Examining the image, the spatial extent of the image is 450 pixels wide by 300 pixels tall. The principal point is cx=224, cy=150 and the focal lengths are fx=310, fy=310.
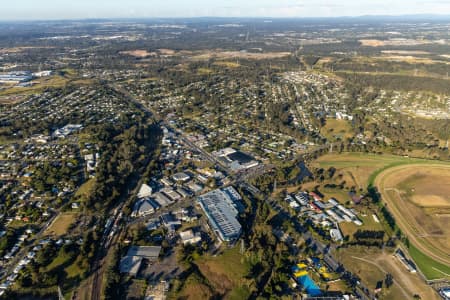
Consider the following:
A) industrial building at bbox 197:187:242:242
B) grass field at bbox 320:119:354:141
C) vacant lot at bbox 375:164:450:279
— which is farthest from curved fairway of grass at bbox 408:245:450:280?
grass field at bbox 320:119:354:141


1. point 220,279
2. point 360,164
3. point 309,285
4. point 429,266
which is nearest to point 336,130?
point 360,164

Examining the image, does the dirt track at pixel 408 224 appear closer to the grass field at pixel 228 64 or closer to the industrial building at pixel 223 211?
the industrial building at pixel 223 211

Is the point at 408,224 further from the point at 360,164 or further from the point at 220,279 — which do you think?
the point at 220,279

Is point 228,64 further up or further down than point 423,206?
further up

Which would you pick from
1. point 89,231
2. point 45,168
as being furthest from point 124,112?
point 89,231

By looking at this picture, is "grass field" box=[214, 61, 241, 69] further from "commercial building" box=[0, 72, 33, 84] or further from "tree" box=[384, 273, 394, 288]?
"tree" box=[384, 273, 394, 288]

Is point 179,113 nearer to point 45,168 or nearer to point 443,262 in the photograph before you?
point 45,168

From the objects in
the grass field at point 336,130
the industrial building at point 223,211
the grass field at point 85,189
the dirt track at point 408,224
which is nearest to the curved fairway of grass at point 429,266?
the dirt track at point 408,224

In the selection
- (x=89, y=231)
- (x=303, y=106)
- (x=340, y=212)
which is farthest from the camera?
(x=303, y=106)
